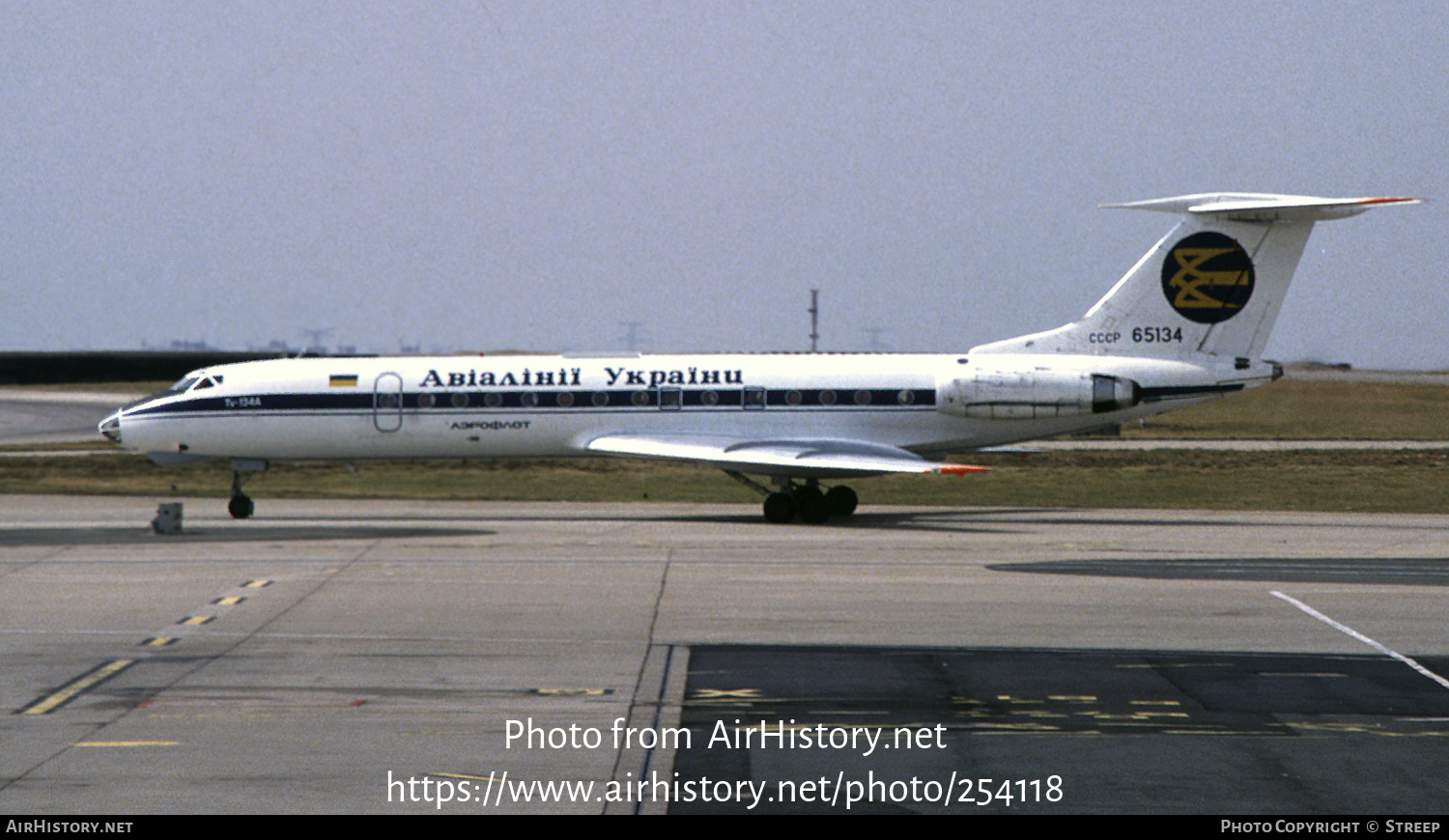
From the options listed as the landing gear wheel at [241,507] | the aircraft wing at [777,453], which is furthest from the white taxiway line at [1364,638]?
the landing gear wheel at [241,507]

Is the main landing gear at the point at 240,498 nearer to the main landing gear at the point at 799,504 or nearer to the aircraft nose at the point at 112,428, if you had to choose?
the aircraft nose at the point at 112,428

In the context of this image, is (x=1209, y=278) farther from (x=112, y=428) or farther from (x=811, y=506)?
(x=112, y=428)

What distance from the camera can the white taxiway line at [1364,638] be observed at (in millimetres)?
13125

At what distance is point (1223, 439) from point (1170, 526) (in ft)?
73.9

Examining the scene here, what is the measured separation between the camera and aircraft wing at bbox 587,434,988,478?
2666cm

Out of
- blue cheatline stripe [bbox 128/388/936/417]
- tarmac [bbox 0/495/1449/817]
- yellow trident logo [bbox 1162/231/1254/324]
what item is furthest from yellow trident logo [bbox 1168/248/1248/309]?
tarmac [bbox 0/495/1449/817]

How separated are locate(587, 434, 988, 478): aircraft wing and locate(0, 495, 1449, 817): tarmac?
2740 mm

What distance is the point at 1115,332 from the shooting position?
2894 cm

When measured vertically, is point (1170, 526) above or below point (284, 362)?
below

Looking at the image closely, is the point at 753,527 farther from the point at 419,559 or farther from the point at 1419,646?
the point at 1419,646

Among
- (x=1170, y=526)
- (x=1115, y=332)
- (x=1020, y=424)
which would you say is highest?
(x=1115, y=332)

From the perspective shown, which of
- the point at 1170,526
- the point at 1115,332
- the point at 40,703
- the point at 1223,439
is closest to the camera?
the point at 40,703

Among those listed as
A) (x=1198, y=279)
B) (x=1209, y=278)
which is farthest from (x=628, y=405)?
(x=1209, y=278)
